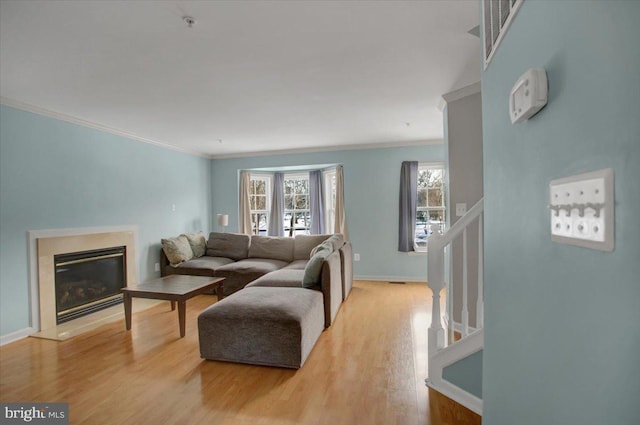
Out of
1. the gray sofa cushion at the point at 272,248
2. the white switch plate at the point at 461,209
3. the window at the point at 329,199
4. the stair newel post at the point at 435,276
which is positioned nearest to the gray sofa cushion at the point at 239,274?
the gray sofa cushion at the point at 272,248

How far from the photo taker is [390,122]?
4.15 meters

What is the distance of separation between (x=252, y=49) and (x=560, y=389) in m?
2.34

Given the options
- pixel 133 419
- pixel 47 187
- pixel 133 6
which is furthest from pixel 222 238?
pixel 133 6

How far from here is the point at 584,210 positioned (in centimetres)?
55

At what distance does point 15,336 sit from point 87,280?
906mm

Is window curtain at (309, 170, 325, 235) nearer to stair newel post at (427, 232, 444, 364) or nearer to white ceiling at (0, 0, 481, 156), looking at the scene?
white ceiling at (0, 0, 481, 156)

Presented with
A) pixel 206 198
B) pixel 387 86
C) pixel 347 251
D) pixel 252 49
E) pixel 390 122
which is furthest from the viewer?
pixel 206 198

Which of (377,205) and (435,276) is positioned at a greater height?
(377,205)

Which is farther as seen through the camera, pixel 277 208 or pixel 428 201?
pixel 277 208

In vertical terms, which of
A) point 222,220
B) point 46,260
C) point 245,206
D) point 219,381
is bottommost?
point 219,381

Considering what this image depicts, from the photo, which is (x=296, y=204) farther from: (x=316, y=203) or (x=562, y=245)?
(x=562, y=245)

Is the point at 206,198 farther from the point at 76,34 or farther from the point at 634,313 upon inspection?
the point at 634,313

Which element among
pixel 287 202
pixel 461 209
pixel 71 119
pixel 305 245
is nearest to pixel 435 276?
pixel 461 209
